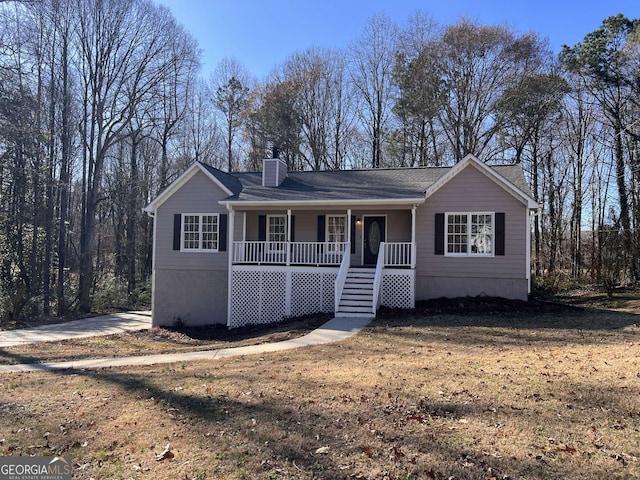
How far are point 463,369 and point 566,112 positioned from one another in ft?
76.1

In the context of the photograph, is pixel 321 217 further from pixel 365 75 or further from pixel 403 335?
pixel 365 75

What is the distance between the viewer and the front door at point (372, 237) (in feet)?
53.0

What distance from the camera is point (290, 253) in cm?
1502

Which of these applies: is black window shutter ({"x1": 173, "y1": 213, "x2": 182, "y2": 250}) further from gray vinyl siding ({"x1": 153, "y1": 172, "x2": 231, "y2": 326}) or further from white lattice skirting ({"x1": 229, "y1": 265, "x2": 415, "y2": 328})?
white lattice skirting ({"x1": 229, "y1": 265, "x2": 415, "y2": 328})

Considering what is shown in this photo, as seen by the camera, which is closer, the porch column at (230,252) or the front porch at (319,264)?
the front porch at (319,264)

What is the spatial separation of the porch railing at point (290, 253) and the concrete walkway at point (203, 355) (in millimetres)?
3927

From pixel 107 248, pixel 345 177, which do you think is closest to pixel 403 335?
pixel 345 177

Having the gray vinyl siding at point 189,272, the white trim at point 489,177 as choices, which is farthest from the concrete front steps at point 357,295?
the gray vinyl siding at point 189,272

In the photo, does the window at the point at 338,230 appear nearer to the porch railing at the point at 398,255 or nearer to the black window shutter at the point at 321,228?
the black window shutter at the point at 321,228

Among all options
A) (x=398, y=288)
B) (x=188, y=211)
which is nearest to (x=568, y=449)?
(x=398, y=288)

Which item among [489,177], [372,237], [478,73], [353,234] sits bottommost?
[372,237]

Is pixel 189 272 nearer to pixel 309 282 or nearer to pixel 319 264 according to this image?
pixel 309 282

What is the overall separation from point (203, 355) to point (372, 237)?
871 cm

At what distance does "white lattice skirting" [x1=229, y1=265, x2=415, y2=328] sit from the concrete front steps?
0.55 meters
